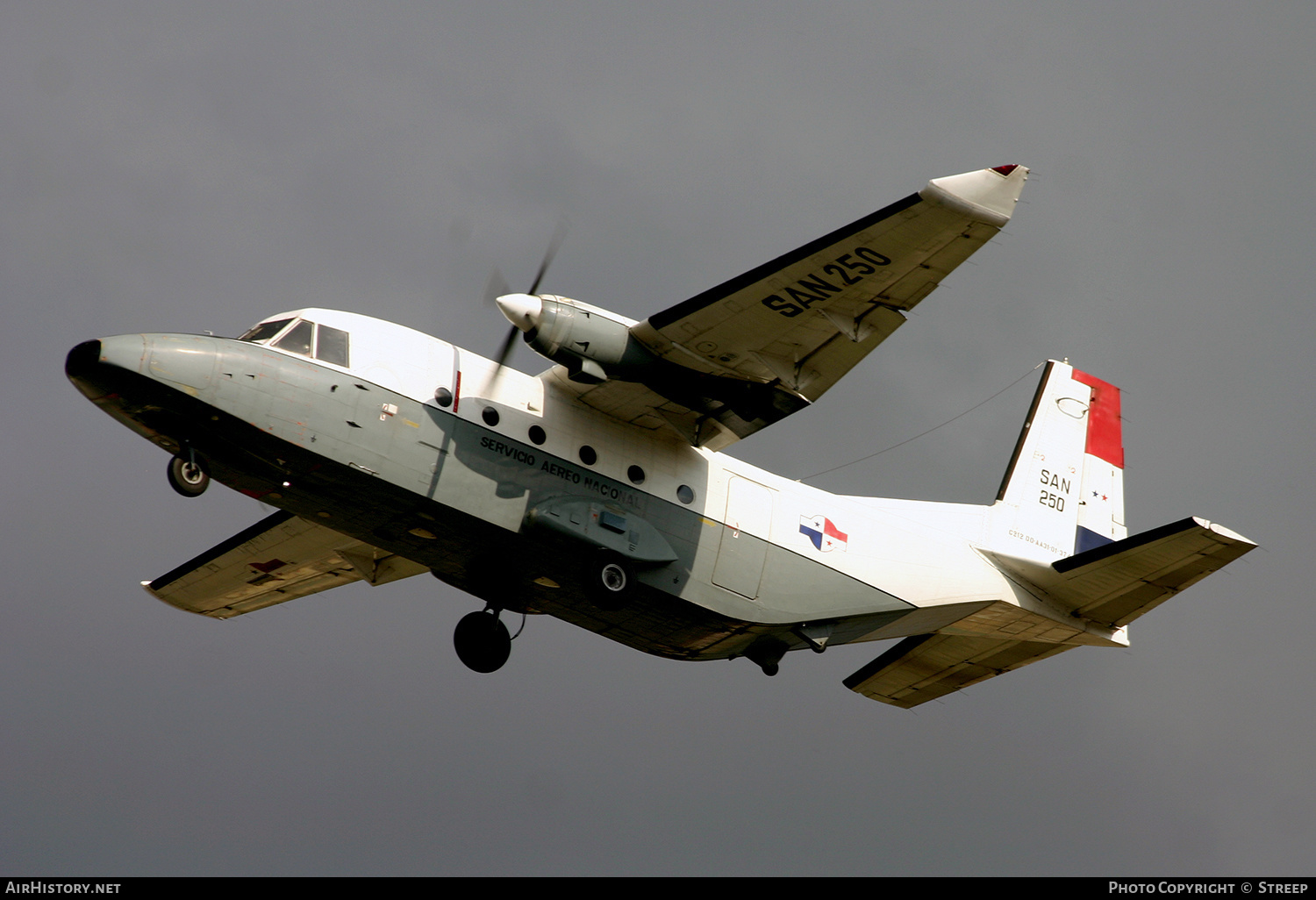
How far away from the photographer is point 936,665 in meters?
17.6

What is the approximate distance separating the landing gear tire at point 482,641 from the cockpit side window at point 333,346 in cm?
361

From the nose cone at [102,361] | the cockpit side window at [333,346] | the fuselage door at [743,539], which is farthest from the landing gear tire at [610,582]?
the nose cone at [102,361]

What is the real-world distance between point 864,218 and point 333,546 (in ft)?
27.4

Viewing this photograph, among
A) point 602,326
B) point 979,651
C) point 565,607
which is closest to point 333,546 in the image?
point 565,607

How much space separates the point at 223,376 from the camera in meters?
13.0

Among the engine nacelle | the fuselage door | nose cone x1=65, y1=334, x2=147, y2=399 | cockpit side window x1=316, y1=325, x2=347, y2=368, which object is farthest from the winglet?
nose cone x1=65, y1=334, x2=147, y2=399

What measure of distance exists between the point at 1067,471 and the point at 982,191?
7698mm

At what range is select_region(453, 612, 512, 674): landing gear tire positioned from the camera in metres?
15.7

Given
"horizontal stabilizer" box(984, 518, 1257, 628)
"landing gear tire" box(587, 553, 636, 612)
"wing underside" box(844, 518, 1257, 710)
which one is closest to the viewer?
"landing gear tire" box(587, 553, 636, 612)

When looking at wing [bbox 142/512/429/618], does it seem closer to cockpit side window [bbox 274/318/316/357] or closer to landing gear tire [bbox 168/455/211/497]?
landing gear tire [bbox 168/455/211/497]

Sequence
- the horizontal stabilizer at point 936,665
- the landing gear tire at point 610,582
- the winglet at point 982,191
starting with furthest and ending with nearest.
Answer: the horizontal stabilizer at point 936,665, the landing gear tire at point 610,582, the winglet at point 982,191

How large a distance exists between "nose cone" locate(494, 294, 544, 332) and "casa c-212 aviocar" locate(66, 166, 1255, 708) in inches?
1.1

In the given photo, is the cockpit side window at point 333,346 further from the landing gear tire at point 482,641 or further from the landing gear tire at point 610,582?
the landing gear tire at point 482,641

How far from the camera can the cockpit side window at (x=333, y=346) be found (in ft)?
44.4
